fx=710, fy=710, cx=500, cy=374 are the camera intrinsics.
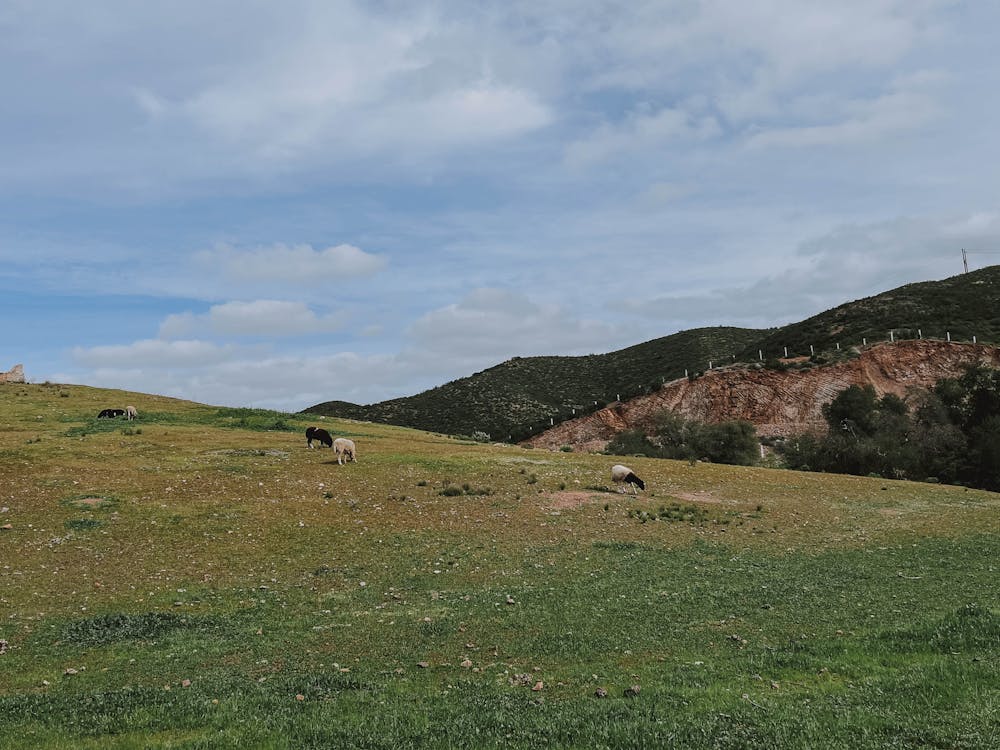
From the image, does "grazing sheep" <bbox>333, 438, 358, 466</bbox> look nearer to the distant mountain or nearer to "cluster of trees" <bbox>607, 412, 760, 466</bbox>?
"cluster of trees" <bbox>607, 412, 760, 466</bbox>

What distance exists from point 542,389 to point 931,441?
67.0 m

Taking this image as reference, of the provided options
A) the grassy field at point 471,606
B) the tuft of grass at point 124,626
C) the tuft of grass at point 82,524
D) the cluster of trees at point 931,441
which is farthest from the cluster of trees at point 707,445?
the tuft of grass at point 124,626

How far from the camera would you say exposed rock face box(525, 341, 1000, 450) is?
2817 inches

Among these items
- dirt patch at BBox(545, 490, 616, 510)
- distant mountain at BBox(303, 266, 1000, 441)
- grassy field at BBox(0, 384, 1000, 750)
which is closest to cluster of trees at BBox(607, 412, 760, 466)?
grassy field at BBox(0, 384, 1000, 750)

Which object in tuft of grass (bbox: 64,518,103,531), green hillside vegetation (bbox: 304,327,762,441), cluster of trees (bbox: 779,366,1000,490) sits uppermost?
green hillside vegetation (bbox: 304,327,762,441)

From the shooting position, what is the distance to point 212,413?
164 feet

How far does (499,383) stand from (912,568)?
9430cm

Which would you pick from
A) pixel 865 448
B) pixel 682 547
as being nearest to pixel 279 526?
pixel 682 547

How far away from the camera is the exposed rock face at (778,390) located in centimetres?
7156

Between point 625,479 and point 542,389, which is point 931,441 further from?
point 542,389

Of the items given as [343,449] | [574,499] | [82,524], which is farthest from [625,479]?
[82,524]

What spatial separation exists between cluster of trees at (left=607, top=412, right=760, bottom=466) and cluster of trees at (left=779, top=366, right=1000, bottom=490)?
363 centimetres

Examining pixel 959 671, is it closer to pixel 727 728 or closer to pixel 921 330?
pixel 727 728

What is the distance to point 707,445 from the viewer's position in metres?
57.6
